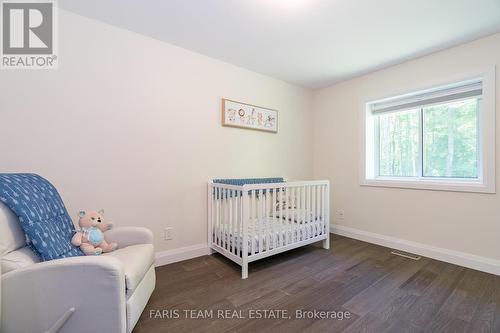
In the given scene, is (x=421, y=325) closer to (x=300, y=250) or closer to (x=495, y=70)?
(x=300, y=250)

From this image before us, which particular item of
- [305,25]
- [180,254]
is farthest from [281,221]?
[305,25]

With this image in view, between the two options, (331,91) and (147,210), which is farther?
(331,91)

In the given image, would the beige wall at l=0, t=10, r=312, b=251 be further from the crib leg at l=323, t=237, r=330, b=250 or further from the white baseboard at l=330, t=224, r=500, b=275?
the white baseboard at l=330, t=224, r=500, b=275

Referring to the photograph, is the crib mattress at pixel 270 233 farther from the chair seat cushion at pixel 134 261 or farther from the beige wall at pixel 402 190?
the beige wall at pixel 402 190

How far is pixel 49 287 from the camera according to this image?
1.06 meters

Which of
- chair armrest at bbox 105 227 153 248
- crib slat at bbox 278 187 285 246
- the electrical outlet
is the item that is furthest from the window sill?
chair armrest at bbox 105 227 153 248

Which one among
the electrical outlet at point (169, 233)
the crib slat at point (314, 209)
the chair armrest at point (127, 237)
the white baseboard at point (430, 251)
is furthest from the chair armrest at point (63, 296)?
the white baseboard at point (430, 251)

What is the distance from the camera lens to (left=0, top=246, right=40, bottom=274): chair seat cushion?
3.51 ft

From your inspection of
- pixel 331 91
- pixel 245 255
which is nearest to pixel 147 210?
pixel 245 255

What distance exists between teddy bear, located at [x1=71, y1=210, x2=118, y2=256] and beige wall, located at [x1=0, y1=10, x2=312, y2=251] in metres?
0.33

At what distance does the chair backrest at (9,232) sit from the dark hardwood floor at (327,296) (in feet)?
2.74

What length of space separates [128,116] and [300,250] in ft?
7.94

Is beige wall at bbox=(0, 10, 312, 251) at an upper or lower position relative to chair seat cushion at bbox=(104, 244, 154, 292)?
upper

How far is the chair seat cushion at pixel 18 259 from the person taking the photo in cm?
107
